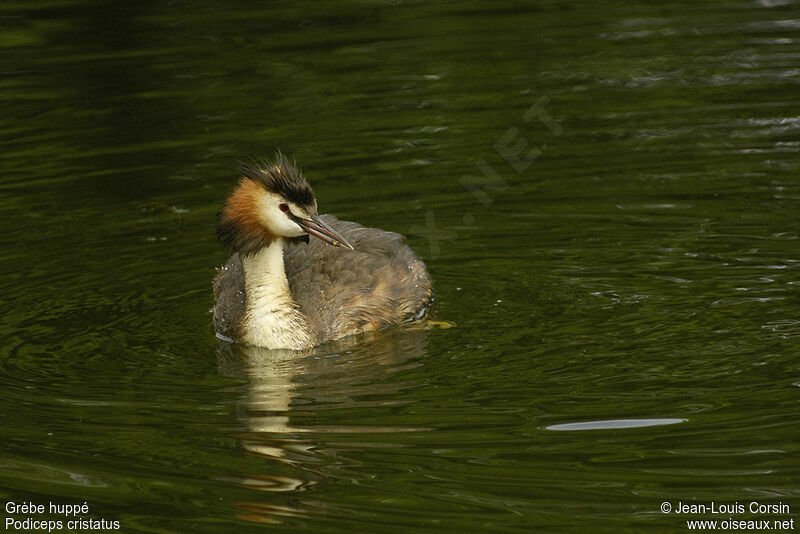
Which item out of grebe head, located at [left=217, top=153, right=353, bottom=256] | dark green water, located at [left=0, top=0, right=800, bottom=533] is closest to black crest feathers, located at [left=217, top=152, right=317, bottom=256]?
grebe head, located at [left=217, top=153, right=353, bottom=256]

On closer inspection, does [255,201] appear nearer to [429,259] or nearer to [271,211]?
[271,211]

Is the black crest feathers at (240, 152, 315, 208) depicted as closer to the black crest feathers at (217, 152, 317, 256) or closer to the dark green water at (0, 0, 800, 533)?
the black crest feathers at (217, 152, 317, 256)

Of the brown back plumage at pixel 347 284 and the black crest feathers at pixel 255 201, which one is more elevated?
the black crest feathers at pixel 255 201

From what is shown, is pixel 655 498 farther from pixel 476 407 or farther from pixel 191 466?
pixel 191 466

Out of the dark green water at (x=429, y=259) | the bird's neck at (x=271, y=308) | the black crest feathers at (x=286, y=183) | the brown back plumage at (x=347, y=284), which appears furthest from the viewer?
the brown back plumage at (x=347, y=284)

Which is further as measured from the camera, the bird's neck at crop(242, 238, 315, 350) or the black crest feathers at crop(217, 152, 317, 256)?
the bird's neck at crop(242, 238, 315, 350)

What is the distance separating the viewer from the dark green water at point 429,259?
6.93 metres

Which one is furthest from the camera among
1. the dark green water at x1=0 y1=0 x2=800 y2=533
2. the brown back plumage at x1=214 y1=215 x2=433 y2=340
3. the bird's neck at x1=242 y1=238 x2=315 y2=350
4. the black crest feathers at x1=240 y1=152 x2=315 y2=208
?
the brown back plumage at x1=214 y1=215 x2=433 y2=340

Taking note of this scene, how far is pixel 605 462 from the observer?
6898 millimetres

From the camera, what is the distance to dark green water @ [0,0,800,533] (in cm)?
693

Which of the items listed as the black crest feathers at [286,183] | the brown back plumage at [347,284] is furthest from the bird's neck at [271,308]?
the black crest feathers at [286,183]

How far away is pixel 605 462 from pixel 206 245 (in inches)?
197

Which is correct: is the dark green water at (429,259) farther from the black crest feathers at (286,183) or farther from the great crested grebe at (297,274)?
the black crest feathers at (286,183)

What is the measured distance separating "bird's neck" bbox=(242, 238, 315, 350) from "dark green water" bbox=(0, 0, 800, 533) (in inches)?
6.2
